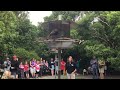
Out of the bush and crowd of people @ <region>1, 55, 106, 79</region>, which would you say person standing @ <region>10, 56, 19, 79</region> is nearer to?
crowd of people @ <region>1, 55, 106, 79</region>

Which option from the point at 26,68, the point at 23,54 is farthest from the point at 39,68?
the point at 23,54

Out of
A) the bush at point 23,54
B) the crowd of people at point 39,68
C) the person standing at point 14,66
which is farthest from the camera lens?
the bush at point 23,54

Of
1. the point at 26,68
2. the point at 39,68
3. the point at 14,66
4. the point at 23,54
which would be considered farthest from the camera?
the point at 23,54

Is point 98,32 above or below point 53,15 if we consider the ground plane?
below

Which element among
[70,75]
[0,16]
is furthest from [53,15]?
[70,75]

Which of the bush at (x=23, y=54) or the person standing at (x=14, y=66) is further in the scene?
the bush at (x=23, y=54)

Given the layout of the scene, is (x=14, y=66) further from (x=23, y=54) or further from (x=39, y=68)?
(x=23, y=54)

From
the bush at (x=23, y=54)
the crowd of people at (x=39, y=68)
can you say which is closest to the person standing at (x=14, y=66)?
the crowd of people at (x=39, y=68)

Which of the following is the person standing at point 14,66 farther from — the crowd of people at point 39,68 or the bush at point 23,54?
the bush at point 23,54

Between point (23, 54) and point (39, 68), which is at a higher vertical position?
point (23, 54)
